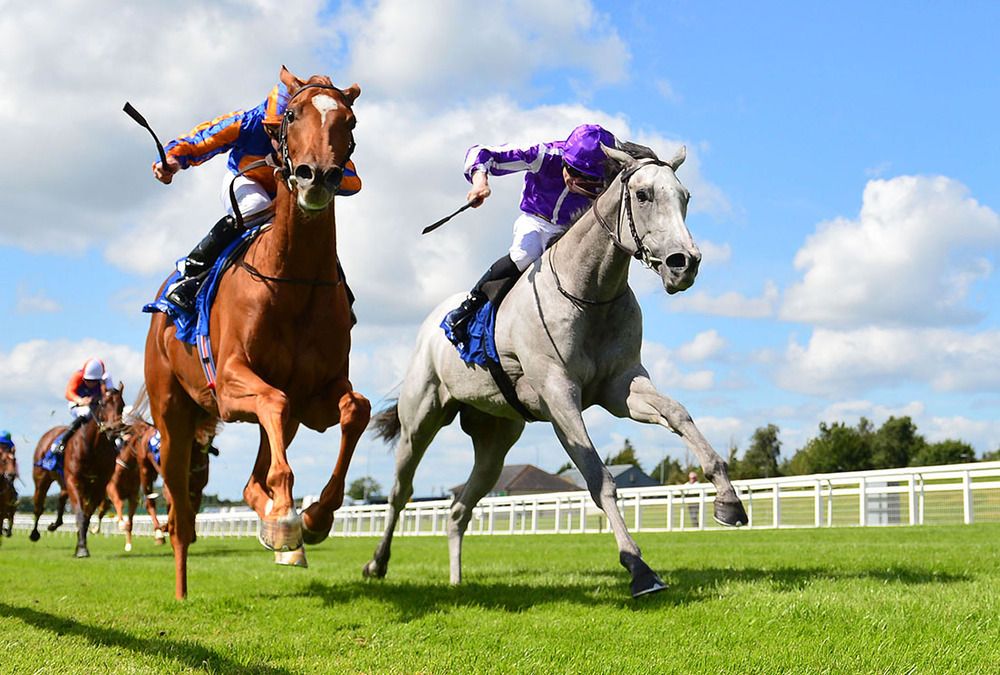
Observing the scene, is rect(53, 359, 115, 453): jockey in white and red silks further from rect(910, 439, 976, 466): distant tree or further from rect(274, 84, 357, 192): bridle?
rect(910, 439, 976, 466): distant tree

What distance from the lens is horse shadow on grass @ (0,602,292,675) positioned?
494 centimetres

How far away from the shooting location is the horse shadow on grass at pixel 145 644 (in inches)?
195

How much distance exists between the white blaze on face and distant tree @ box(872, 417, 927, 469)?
7080 cm

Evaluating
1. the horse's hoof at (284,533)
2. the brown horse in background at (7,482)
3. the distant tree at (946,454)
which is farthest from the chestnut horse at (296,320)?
the distant tree at (946,454)

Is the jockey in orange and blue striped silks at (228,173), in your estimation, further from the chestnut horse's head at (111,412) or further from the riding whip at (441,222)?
the chestnut horse's head at (111,412)

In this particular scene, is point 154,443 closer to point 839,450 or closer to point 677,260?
point 677,260

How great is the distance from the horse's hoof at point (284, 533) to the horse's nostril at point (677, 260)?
2.58 meters

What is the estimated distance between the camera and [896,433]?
238ft

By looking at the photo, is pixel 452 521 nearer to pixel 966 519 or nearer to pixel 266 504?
pixel 266 504

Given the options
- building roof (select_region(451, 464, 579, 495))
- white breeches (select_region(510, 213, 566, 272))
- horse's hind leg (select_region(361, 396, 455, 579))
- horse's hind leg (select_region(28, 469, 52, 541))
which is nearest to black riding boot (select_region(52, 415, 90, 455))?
horse's hind leg (select_region(28, 469, 52, 541))

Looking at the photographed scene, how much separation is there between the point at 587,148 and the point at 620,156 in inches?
33.0

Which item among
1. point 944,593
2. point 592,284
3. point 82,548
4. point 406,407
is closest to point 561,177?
point 592,284

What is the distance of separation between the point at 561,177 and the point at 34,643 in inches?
191

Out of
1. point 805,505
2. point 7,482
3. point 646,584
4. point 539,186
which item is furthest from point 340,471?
point 805,505
